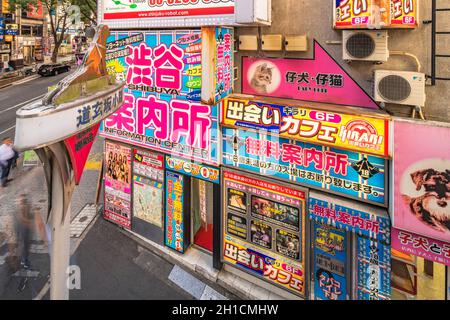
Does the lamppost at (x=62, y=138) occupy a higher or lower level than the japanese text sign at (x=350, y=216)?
higher

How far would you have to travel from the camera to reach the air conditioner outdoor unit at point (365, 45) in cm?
666

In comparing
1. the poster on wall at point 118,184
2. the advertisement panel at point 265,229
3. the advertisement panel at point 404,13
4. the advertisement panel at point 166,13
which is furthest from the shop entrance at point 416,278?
the poster on wall at point 118,184

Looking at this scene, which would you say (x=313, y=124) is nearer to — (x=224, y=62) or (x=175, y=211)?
(x=224, y=62)

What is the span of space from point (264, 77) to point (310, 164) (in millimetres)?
2483

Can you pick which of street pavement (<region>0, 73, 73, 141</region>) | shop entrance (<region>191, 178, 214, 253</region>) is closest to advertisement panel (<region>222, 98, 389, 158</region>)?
shop entrance (<region>191, 178, 214, 253</region>)

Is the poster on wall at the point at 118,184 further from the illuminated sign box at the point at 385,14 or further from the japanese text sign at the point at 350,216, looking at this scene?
the illuminated sign box at the point at 385,14

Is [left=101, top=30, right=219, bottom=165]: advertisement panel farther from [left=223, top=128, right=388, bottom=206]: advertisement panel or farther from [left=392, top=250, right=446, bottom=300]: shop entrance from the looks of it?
[left=392, top=250, right=446, bottom=300]: shop entrance

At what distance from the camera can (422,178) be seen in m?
6.16

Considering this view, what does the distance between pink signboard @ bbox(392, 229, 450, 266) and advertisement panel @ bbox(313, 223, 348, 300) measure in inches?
44.9

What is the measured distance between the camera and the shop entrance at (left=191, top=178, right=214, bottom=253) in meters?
10.4

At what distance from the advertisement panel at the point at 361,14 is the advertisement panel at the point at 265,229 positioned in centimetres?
370

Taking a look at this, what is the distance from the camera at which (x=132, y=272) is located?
965cm
